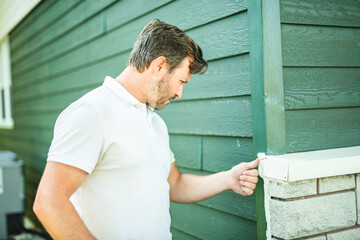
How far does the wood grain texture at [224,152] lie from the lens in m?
1.66

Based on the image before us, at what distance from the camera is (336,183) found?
4.97 ft

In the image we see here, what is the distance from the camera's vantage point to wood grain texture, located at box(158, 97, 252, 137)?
1.67m

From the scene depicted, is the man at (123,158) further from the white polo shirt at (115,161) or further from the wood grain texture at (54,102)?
the wood grain texture at (54,102)

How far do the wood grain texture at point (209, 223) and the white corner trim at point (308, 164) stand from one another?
378 mm

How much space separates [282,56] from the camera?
58.8 inches

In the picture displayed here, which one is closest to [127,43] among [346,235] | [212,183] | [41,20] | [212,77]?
[212,77]

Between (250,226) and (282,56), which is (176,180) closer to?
(250,226)

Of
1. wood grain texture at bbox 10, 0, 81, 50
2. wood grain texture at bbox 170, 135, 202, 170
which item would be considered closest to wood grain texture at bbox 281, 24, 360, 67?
wood grain texture at bbox 170, 135, 202, 170

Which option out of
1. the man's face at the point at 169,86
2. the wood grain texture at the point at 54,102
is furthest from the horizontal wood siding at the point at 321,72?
the wood grain texture at the point at 54,102

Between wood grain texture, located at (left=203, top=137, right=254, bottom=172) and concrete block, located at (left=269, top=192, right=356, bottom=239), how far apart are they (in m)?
0.30

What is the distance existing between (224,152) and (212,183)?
19 cm

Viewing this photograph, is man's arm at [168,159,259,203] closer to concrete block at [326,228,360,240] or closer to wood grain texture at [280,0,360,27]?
concrete block at [326,228,360,240]

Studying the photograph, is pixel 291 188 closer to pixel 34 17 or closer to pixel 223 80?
pixel 223 80

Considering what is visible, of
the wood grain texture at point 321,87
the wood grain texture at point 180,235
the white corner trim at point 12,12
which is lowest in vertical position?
the wood grain texture at point 180,235
